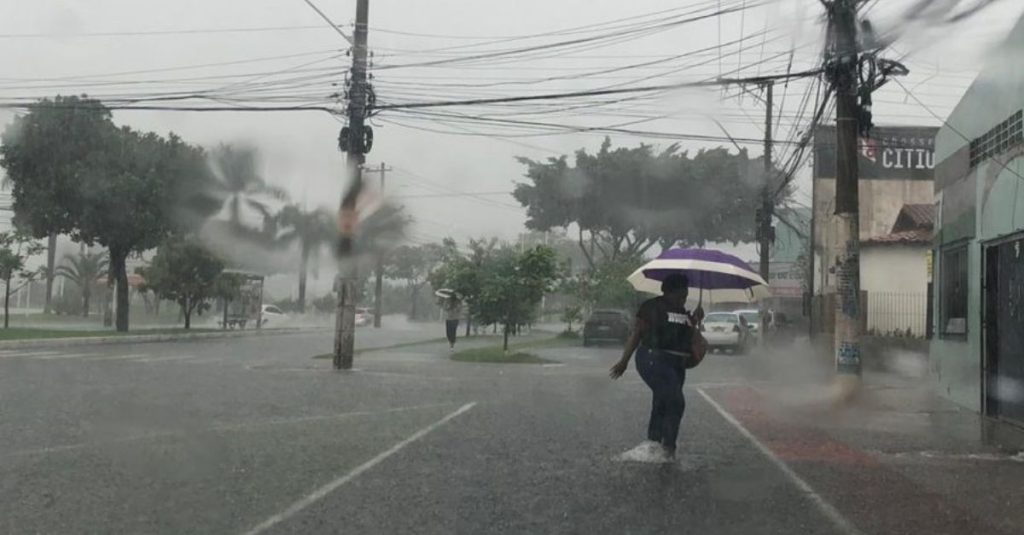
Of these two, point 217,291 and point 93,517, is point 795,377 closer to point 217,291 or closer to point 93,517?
point 93,517

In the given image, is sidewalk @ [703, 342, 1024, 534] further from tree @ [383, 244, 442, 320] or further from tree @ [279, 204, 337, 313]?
tree @ [383, 244, 442, 320]

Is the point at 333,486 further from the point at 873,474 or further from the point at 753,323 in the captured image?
the point at 753,323

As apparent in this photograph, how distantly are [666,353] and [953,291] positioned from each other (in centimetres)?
718

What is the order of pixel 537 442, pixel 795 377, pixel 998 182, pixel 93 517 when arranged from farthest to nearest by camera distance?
1. pixel 795 377
2. pixel 998 182
3. pixel 537 442
4. pixel 93 517

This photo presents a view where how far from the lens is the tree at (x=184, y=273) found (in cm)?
3362

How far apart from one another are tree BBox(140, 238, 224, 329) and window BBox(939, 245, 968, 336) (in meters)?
24.7

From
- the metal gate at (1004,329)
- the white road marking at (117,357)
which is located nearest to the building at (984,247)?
the metal gate at (1004,329)

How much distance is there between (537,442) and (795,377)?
9616mm

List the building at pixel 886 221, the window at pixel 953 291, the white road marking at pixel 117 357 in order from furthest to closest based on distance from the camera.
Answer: the building at pixel 886 221
the white road marking at pixel 117 357
the window at pixel 953 291

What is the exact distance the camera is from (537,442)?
9164 millimetres

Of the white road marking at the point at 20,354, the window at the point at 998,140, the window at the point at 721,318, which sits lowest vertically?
the white road marking at the point at 20,354

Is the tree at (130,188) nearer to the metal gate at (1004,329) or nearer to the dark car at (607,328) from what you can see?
the dark car at (607,328)

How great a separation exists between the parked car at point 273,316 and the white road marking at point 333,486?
3787 centimetres

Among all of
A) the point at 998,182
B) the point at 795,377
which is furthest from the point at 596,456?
the point at 795,377
